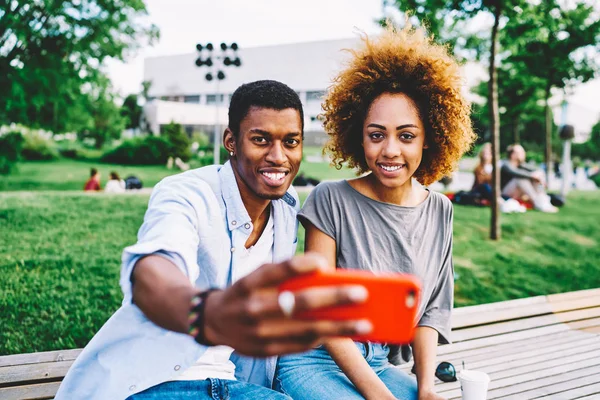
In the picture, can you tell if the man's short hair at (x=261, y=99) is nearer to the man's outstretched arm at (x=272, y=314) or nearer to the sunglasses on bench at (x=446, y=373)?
the man's outstretched arm at (x=272, y=314)

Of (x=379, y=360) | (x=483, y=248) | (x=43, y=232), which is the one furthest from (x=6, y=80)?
(x=379, y=360)

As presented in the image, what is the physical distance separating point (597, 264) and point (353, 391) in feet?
23.5

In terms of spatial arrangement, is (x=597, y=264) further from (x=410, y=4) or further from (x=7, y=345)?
(x=7, y=345)

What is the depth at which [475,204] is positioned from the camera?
Answer: 11164mm

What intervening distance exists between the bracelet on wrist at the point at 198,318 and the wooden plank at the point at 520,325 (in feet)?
9.70

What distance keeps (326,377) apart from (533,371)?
174cm

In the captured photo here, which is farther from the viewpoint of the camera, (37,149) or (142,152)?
(37,149)

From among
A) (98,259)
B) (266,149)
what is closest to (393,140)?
(266,149)

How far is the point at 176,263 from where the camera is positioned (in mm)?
1412

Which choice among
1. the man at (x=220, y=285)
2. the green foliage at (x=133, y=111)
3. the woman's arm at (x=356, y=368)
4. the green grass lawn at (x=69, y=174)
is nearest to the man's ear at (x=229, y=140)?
the man at (x=220, y=285)

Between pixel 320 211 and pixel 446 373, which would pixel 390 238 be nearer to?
pixel 320 211

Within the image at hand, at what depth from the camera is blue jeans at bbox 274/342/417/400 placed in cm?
210

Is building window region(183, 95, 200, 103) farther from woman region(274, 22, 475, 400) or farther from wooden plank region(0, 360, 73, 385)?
woman region(274, 22, 475, 400)

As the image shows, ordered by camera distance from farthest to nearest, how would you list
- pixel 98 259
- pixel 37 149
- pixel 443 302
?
pixel 37 149
pixel 98 259
pixel 443 302
